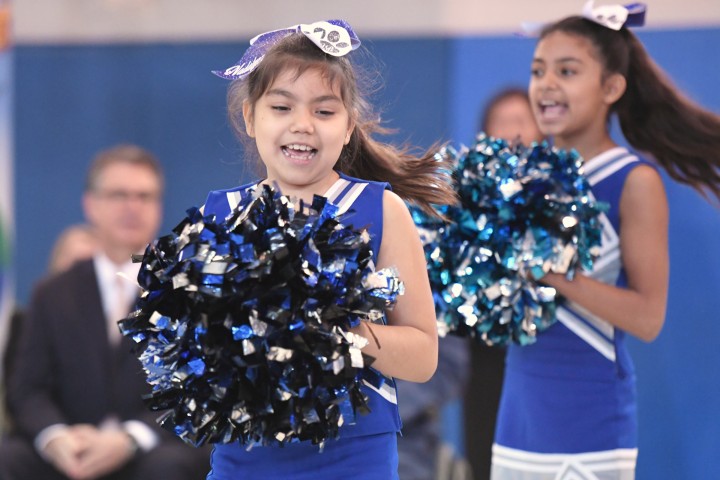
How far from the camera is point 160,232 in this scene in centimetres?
566

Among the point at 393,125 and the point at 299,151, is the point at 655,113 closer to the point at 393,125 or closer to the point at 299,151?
the point at 299,151

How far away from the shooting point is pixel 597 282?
3102 mm

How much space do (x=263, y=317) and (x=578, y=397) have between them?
53.9 inches

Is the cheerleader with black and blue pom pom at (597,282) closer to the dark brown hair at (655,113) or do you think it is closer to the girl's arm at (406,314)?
the dark brown hair at (655,113)

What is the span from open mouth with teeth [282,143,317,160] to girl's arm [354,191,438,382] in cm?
18

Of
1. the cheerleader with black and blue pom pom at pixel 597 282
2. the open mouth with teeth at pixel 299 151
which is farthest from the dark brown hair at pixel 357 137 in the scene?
the cheerleader with black and blue pom pom at pixel 597 282

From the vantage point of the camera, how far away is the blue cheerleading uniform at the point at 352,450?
224 centimetres

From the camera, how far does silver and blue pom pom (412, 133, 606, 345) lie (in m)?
3.03

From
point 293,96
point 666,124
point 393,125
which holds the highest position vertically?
point 393,125

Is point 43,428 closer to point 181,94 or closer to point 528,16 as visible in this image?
point 181,94

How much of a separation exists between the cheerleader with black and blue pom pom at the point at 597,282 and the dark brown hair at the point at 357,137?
555mm

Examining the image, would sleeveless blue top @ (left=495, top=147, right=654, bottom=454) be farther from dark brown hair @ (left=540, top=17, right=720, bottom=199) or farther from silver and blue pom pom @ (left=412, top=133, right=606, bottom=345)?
dark brown hair @ (left=540, top=17, right=720, bottom=199)

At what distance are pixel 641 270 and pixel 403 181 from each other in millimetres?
872

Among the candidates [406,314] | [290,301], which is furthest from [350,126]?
[290,301]
